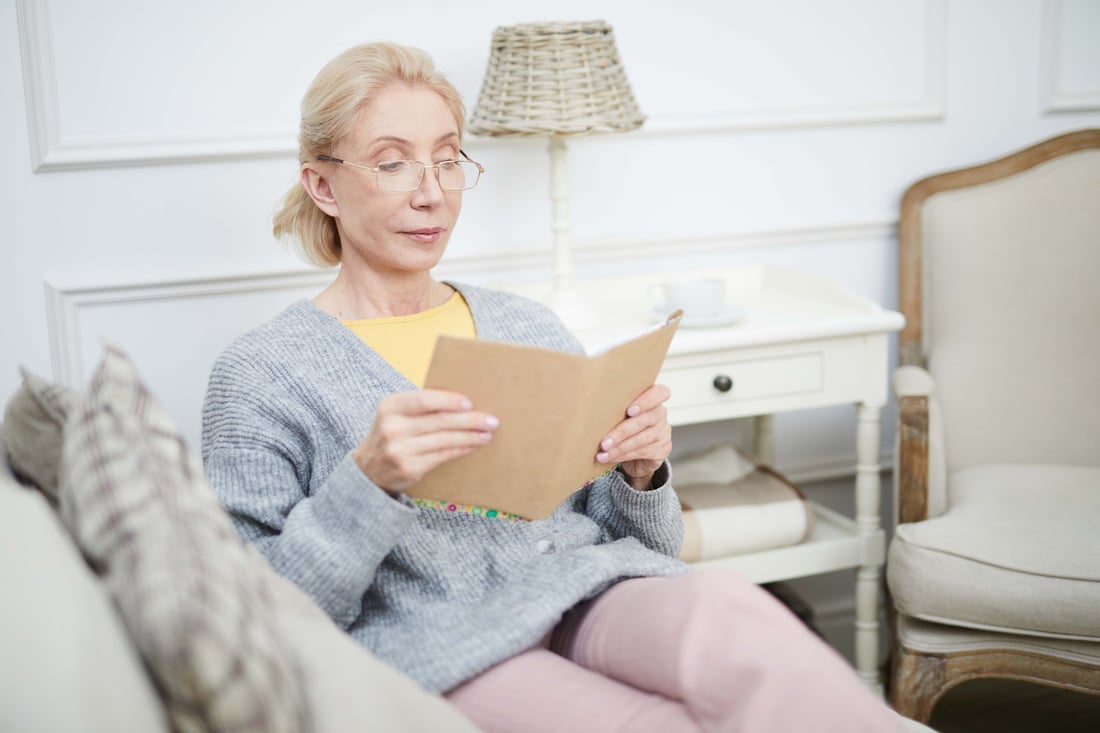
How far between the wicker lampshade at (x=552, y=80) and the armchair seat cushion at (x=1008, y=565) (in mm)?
872

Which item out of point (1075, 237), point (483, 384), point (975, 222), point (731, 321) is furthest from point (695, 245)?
point (483, 384)

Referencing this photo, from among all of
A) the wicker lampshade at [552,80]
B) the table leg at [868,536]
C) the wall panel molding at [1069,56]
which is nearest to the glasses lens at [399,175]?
the wicker lampshade at [552,80]

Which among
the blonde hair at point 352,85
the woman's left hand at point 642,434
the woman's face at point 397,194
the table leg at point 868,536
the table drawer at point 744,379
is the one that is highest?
the blonde hair at point 352,85

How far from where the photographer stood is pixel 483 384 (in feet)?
3.16

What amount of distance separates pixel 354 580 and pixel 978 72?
1896mm

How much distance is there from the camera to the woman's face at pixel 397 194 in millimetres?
1293

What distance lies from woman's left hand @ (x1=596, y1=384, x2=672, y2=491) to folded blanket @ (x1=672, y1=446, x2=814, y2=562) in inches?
24.1

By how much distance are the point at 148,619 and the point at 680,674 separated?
1.57 ft

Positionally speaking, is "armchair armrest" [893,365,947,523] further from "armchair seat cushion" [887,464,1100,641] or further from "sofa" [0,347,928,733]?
"sofa" [0,347,928,733]

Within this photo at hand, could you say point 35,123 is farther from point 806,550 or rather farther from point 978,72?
point 978,72

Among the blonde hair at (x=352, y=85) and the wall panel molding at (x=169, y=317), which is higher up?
the blonde hair at (x=352, y=85)

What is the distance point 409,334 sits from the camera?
134 centimetres

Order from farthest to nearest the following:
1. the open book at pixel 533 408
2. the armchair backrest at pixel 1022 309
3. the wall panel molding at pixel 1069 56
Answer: the wall panel molding at pixel 1069 56
the armchair backrest at pixel 1022 309
the open book at pixel 533 408

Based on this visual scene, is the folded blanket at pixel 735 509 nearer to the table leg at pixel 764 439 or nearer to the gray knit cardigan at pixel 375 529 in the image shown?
the table leg at pixel 764 439
